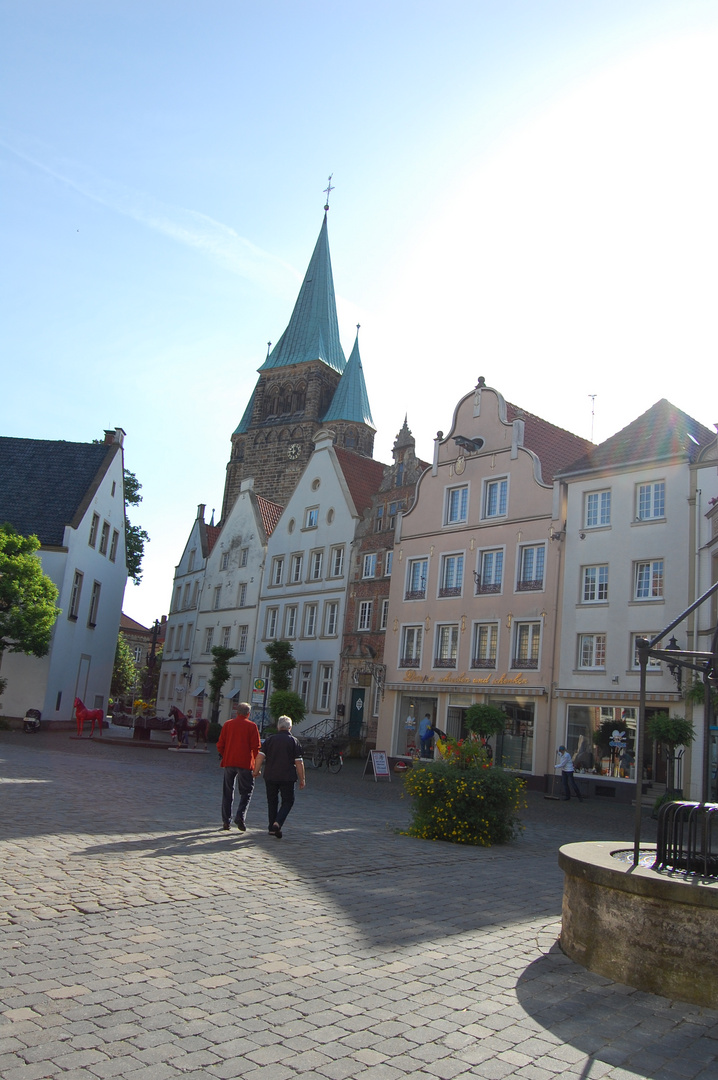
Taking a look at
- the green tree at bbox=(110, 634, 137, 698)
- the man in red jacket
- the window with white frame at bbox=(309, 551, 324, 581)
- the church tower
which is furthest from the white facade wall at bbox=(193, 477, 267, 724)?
the man in red jacket

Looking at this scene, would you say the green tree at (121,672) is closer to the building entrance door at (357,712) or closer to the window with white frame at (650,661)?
the building entrance door at (357,712)

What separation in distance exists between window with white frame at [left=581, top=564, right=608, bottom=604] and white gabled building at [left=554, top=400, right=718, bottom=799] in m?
0.03

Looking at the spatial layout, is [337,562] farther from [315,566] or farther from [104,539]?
[104,539]

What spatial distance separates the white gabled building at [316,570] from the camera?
39.8m

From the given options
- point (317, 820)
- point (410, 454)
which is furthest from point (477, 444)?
point (317, 820)

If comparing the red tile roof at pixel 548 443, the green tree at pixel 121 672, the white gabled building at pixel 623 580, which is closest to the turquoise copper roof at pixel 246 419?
the green tree at pixel 121 672

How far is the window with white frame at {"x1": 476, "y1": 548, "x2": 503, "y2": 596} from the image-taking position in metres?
31.5

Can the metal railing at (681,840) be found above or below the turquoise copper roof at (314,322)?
below

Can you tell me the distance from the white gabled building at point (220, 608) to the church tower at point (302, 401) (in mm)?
22346

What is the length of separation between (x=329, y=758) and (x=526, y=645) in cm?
751

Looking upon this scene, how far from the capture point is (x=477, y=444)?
3378 centimetres

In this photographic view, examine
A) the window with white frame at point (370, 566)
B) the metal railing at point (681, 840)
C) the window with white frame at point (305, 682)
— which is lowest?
the metal railing at point (681, 840)

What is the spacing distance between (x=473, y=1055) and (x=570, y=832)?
12.6m

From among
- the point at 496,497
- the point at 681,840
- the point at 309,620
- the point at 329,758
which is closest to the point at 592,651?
the point at 496,497
